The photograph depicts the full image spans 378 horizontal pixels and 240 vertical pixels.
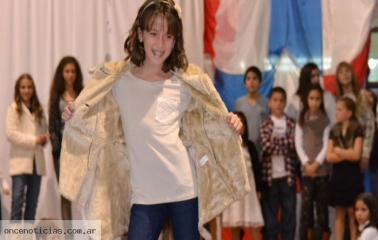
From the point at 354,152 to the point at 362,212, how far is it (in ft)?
1.73

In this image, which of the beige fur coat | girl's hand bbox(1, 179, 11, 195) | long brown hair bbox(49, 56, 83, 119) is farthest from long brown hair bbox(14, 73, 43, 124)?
the beige fur coat

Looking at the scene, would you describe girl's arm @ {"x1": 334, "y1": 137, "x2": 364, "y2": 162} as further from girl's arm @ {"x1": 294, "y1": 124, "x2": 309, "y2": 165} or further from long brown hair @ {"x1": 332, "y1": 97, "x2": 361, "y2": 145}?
girl's arm @ {"x1": 294, "y1": 124, "x2": 309, "y2": 165}

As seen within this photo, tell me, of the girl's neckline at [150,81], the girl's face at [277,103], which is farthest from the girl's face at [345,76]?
the girl's neckline at [150,81]

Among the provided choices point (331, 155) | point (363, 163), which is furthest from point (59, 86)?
point (363, 163)

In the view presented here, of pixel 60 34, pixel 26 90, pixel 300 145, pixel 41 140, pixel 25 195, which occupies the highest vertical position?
pixel 60 34

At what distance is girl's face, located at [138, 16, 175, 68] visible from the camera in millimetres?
2268

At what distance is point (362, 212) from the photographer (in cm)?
429

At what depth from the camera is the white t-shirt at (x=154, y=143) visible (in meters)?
2.25

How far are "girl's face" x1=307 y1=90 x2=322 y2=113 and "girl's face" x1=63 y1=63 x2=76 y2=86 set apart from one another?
6.44 ft

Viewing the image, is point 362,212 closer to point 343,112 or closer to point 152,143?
point 343,112

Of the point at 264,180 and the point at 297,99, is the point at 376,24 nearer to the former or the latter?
the point at 297,99

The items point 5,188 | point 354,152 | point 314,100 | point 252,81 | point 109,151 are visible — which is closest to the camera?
point 109,151

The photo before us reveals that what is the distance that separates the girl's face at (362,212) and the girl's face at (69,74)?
97.8 inches

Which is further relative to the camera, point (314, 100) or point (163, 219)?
point (314, 100)
